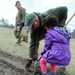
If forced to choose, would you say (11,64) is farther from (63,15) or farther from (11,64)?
(63,15)

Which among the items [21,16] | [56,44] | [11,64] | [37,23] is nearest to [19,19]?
[21,16]

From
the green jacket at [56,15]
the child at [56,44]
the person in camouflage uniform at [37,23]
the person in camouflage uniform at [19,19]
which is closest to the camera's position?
the child at [56,44]

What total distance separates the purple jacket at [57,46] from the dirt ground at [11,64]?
174 centimetres

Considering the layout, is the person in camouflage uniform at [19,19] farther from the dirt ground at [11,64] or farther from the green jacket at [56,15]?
the green jacket at [56,15]

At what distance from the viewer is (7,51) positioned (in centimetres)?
1080

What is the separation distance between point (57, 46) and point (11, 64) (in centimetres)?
284

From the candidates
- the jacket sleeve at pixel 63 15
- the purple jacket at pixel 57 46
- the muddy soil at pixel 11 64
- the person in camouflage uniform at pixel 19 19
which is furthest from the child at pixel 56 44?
the person in camouflage uniform at pixel 19 19

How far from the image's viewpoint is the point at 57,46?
5.92 metres

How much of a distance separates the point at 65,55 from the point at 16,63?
305cm

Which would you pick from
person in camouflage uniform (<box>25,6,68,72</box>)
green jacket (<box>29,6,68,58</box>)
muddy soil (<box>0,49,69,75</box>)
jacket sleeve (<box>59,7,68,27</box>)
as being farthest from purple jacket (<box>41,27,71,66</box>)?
muddy soil (<box>0,49,69,75</box>)

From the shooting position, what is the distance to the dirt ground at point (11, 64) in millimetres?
7664

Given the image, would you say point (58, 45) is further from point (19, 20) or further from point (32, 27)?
point (19, 20)

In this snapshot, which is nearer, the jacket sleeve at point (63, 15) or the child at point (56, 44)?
the child at point (56, 44)

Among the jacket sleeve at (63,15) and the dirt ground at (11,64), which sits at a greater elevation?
the jacket sleeve at (63,15)
